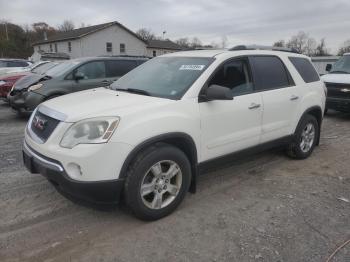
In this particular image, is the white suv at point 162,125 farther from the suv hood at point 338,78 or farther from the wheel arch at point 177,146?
the suv hood at point 338,78

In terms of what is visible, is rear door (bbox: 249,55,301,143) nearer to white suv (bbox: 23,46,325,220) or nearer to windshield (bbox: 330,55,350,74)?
white suv (bbox: 23,46,325,220)

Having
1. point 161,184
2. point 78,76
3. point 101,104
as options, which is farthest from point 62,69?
point 161,184

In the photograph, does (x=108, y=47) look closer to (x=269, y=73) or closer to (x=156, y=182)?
(x=269, y=73)

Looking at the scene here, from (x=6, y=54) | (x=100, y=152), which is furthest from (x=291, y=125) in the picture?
(x=6, y=54)

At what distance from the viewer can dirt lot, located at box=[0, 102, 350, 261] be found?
3.26 metres

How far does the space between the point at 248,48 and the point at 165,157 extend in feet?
7.42

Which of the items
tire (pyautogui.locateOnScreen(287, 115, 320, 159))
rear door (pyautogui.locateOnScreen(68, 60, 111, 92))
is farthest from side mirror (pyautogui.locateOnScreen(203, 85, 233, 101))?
rear door (pyautogui.locateOnScreen(68, 60, 111, 92))

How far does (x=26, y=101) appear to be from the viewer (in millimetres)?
8781

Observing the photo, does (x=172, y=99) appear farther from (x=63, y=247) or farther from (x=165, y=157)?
(x=63, y=247)

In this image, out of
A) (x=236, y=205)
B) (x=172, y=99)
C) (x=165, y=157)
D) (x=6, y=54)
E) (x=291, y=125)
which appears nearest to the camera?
(x=165, y=157)

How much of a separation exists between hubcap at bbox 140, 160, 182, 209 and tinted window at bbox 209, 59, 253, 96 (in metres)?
1.18

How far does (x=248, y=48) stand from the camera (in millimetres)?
5016

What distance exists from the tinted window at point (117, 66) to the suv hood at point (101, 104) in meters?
5.32

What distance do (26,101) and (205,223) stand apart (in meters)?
6.61
